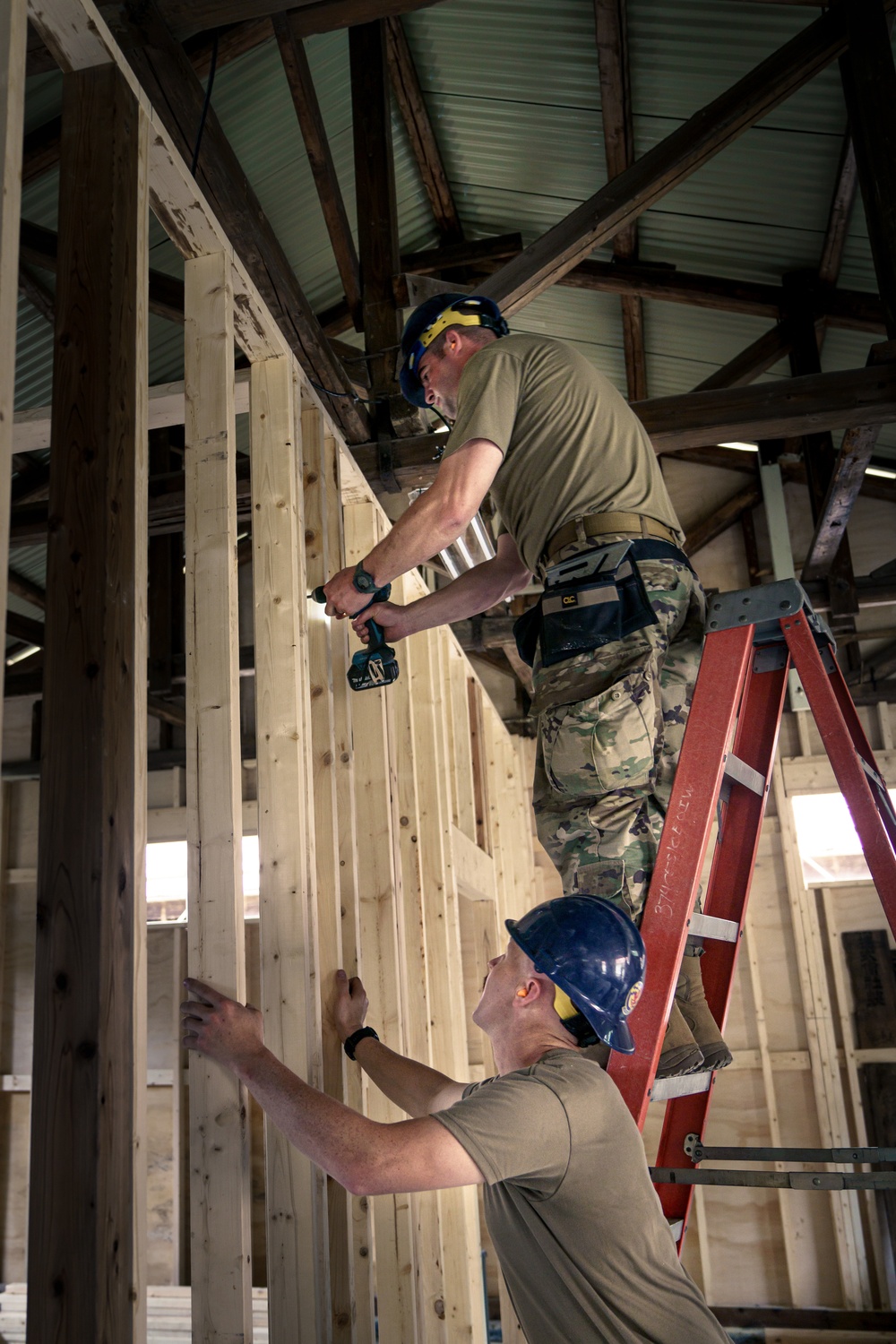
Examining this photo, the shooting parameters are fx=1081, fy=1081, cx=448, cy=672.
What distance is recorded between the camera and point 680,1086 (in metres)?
2.20

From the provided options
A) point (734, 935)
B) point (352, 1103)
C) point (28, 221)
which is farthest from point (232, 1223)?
point (28, 221)

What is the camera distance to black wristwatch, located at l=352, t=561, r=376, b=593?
2.31 meters

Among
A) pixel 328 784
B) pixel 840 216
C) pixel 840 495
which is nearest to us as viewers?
pixel 328 784

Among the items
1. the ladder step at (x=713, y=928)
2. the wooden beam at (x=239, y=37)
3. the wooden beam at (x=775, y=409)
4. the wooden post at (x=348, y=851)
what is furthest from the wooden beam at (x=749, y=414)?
the ladder step at (x=713, y=928)

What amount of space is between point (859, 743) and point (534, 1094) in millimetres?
1240

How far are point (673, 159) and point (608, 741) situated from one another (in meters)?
3.14

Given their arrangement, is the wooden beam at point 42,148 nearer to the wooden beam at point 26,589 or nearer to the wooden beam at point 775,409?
the wooden beam at point 775,409

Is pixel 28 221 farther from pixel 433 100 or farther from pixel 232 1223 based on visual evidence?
pixel 232 1223

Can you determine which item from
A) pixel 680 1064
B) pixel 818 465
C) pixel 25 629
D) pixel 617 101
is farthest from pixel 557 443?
pixel 25 629

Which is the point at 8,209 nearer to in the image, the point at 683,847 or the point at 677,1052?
the point at 683,847

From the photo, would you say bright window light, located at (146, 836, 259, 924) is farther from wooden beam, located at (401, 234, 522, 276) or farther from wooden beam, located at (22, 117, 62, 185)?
wooden beam, located at (22, 117, 62, 185)

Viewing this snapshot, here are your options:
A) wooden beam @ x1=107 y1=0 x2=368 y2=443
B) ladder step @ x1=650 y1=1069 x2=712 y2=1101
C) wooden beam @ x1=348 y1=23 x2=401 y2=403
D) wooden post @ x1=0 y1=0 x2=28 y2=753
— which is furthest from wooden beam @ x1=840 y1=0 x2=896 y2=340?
wooden post @ x1=0 y1=0 x2=28 y2=753

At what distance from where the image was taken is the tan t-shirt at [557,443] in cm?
234

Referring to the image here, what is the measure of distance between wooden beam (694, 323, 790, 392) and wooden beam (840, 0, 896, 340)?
6.56 feet
